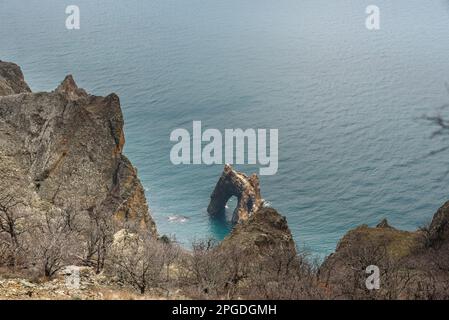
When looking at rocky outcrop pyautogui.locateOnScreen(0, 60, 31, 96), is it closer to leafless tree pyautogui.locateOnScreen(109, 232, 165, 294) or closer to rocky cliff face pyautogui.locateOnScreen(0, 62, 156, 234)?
rocky cliff face pyautogui.locateOnScreen(0, 62, 156, 234)

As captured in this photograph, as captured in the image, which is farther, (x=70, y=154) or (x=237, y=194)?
(x=237, y=194)

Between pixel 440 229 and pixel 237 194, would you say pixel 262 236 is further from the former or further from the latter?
pixel 237 194

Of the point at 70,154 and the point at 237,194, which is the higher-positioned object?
the point at 70,154

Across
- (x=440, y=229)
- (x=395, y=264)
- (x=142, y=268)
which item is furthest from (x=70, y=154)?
(x=440, y=229)

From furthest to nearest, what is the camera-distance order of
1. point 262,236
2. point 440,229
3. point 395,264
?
point 440,229
point 262,236
point 395,264
